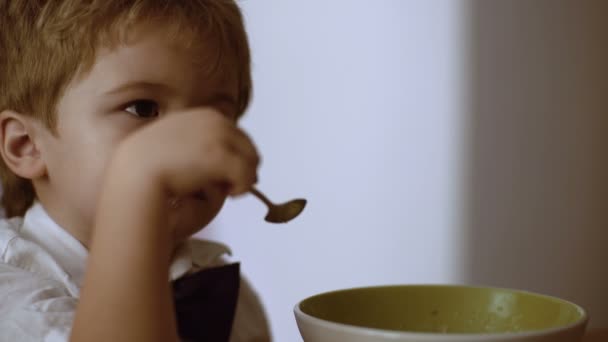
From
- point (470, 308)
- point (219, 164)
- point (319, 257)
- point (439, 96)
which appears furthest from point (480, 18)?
point (219, 164)

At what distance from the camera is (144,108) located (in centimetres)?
77

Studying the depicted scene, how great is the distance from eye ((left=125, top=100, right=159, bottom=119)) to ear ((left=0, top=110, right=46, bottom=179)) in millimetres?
138

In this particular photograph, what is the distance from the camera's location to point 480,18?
118 cm

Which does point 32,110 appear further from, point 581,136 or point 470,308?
point 581,136

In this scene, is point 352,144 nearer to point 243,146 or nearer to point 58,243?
point 58,243

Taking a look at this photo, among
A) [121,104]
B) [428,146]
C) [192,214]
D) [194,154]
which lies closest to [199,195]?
[192,214]

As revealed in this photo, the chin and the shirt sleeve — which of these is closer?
the shirt sleeve

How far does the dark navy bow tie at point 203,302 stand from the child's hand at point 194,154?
323 mm

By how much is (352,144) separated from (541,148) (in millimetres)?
356

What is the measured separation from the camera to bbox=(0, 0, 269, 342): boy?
549mm

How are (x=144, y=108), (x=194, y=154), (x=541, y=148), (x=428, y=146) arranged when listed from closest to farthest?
(x=194, y=154), (x=144, y=108), (x=541, y=148), (x=428, y=146)

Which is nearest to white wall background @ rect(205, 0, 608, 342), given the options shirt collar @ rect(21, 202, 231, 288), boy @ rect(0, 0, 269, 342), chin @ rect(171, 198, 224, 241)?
boy @ rect(0, 0, 269, 342)

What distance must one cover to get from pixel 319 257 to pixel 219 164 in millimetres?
886

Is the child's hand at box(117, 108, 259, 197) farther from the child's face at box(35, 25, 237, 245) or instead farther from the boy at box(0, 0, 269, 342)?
the child's face at box(35, 25, 237, 245)
